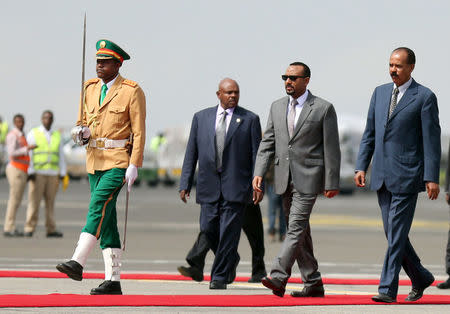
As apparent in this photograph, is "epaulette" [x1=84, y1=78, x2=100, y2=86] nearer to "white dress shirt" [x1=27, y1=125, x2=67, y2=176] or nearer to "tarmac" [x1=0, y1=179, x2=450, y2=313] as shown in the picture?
"tarmac" [x1=0, y1=179, x2=450, y2=313]

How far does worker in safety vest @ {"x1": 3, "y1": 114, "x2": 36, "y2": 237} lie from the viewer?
2067 cm

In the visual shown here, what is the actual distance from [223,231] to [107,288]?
5.83ft

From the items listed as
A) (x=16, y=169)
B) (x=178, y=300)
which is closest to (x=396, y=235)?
(x=178, y=300)

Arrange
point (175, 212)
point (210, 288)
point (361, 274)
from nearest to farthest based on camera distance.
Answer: point (210, 288) < point (361, 274) < point (175, 212)

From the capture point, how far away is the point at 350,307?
10.2m

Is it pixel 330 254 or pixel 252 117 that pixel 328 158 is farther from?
pixel 330 254

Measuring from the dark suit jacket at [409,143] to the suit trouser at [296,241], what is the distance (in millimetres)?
612

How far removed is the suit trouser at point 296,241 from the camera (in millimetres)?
10656

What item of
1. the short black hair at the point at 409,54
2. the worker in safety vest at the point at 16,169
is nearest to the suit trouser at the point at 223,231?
the short black hair at the point at 409,54

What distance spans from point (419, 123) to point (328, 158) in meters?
0.88

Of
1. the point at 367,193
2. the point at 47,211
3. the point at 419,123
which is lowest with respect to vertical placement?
the point at 367,193

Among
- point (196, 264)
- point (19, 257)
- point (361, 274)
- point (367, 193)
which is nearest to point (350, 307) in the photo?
point (196, 264)

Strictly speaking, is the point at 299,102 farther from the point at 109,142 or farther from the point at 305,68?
the point at 109,142

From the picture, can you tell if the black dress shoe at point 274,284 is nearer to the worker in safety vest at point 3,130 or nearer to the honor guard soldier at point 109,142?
the honor guard soldier at point 109,142
